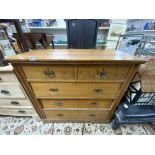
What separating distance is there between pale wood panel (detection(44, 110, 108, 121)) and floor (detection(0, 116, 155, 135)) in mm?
125

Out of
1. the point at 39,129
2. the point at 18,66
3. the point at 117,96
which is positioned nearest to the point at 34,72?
the point at 18,66

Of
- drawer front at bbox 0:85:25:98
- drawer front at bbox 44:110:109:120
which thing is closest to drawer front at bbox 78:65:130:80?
drawer front at bbox 44:110:109:120

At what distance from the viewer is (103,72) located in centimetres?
77

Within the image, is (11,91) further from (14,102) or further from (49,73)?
(49,73)

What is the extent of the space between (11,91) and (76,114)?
2.42ft

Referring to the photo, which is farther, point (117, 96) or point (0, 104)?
point (0, 104)

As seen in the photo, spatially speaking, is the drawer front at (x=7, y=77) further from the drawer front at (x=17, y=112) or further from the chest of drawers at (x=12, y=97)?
the drawer front at (x=17, y=112)

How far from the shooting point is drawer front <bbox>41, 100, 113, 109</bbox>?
104 centimetres

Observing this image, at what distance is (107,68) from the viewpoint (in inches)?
29.5

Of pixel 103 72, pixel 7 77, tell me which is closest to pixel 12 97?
pixel 7 77

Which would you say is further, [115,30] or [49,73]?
[115,30]

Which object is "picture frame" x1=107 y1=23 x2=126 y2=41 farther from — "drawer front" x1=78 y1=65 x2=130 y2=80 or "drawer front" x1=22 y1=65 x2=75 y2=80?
"drawer front" x1=22 y1=65 x2=75 y2=80
